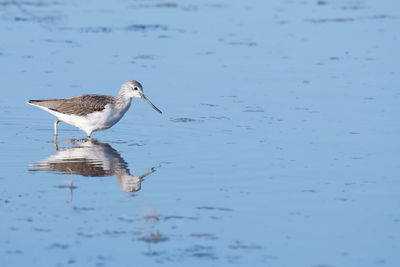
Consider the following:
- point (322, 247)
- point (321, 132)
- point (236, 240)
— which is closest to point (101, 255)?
point (236, 240)

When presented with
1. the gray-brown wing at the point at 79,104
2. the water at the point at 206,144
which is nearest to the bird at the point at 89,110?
the gray-brown wing at the point at 79,104

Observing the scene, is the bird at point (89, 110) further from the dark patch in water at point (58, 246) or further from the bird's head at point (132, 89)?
the dark patch in water at point (58, 246)

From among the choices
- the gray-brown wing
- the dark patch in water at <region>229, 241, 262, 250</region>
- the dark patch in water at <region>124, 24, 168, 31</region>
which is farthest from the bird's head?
the dark patch in water at <region>124, 24, 168, 31</region>

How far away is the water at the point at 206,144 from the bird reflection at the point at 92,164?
0.04 metres

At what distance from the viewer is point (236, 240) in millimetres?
7355

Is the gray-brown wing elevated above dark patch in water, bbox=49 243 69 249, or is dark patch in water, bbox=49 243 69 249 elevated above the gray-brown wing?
the gray-brown wing

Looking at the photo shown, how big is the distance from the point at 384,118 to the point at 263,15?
10.3 meters

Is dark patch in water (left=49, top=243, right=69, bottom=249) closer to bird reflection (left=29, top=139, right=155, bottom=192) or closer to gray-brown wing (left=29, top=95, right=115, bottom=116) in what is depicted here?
bird reflection (left=29, top=139, right=155, bottom=192)

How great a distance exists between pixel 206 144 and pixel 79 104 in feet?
7.65

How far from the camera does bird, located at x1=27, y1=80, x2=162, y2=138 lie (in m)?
12.2

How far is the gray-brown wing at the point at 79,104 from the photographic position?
12.3m

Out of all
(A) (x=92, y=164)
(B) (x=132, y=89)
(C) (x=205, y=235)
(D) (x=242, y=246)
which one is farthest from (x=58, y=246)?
(B) (x=132, y=89)

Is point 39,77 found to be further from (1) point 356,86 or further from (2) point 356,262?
(2) point 356,262

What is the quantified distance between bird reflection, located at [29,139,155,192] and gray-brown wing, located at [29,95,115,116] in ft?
2.59
